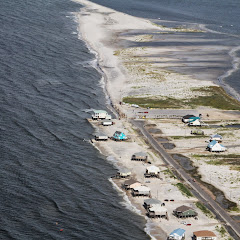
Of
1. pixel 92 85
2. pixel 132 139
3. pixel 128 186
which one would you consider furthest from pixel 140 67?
pixel 128 186

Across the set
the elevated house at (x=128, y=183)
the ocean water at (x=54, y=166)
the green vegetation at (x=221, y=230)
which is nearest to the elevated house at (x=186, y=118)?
the ocean water at (x=54, y=166)

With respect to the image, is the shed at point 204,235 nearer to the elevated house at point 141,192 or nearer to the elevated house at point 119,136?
the elevated house at point 141,192

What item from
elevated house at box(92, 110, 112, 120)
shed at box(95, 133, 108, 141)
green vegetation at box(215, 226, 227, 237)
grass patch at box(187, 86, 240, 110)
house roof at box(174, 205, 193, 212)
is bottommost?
green vegetation at box(215, 226, 227, 237)

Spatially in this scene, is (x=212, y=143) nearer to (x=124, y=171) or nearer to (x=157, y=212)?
(x=124, y=171)

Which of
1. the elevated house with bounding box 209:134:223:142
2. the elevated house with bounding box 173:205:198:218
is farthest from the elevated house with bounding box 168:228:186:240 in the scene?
the elevated house with bounding box 209:134:223:142

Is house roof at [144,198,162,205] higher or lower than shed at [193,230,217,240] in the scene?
higher

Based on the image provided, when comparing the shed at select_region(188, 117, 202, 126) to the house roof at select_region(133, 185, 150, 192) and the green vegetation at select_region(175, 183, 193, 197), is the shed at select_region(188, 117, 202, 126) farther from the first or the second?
the house roof at select_region(133, 185, 150, 192)

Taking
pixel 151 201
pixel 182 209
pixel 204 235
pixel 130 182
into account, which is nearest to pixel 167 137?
pixel 130 182
